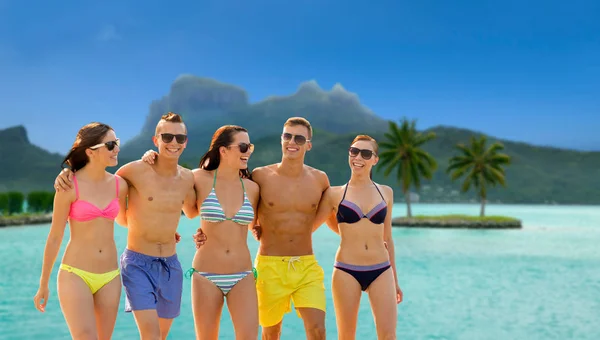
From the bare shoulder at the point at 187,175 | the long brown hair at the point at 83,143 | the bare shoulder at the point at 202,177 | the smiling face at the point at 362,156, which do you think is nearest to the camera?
the long brown hair at the point at 83,143

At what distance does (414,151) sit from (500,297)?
1558 inches

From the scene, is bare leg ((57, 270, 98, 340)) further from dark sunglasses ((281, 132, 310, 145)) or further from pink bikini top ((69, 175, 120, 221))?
dark sunglasses ((281, 132, 310, 145))

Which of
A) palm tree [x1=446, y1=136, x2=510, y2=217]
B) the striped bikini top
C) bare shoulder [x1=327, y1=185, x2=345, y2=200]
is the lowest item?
the striped bikini top

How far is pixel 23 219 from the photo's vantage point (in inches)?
2090

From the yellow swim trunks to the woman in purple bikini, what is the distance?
310mm

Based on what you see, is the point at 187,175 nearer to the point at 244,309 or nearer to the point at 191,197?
the point at 191,197

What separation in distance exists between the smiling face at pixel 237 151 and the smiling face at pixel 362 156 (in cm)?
125

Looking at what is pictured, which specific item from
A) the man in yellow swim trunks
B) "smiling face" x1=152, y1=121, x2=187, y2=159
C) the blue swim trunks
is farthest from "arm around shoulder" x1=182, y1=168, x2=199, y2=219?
the man in yellow swim trunks

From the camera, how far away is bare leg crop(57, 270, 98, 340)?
4.91 m

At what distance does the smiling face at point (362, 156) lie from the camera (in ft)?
21.1

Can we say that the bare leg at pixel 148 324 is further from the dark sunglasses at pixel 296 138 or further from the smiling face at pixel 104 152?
the dark sunglasses at pixel 296 138

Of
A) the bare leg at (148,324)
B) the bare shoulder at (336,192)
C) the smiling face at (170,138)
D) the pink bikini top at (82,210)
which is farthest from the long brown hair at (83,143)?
the bare shoulder at (336,192)

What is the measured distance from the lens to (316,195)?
674 cm

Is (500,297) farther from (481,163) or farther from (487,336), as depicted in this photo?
(481,163)
